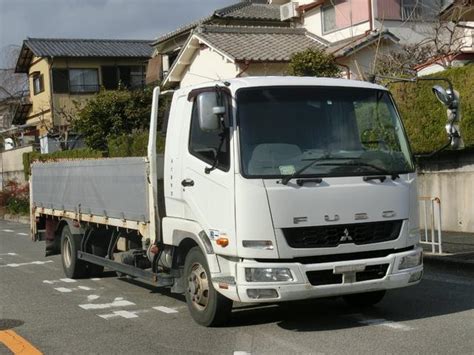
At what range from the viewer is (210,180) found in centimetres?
629

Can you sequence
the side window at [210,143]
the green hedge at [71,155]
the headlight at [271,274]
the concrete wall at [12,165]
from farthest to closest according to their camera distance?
the concrete wall at [12,165], the green hedge at [71,155], the side window at [210,143], the headlight at [271,274]

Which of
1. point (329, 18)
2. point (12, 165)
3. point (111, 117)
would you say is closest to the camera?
point (111, 117)

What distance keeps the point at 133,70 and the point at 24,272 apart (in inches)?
1289

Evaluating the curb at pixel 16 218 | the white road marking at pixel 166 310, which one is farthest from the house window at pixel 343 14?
the white road marking at pixel 166 310

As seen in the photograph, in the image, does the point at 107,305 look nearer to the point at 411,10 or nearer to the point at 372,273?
the point at 372,273

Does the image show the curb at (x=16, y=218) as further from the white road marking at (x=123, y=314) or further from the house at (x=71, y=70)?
the white road marking at (x=123, y=314)

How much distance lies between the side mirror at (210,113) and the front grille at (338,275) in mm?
1642

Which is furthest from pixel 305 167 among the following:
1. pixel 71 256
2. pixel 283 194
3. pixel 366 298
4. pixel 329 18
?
pixel 329 18

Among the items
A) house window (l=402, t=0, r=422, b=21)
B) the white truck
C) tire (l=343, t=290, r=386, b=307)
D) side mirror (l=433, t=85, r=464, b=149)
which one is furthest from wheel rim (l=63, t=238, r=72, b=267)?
house window (l=402, t=0, r=422, b=21)

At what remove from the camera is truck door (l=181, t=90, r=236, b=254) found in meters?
6.05

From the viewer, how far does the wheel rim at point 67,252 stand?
10445 mm

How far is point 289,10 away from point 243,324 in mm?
21448

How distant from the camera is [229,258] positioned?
6105mm

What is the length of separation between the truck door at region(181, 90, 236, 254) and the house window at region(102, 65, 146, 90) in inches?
1408
